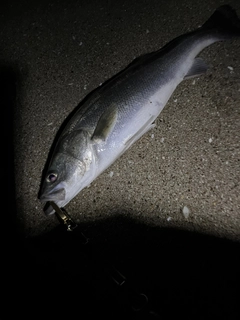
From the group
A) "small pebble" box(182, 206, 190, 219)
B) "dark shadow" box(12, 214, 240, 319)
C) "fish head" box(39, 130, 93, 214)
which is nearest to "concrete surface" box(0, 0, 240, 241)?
"small pebble" box(182, 206, 190, 219)

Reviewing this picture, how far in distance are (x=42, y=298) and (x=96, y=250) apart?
657 mm

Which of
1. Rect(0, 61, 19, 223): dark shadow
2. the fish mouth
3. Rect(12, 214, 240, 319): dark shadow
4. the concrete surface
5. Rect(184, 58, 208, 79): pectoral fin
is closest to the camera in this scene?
Rect(12, 214, 240, 319): dark shadow

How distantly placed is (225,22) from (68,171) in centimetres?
208

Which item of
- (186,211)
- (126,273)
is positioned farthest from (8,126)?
(186,211)

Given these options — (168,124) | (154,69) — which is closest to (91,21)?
(154,69)

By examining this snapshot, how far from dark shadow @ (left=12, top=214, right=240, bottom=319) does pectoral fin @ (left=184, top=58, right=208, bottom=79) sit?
4.72ft

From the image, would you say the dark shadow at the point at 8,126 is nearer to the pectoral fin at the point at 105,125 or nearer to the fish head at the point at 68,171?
the fish head at the point at 68,171

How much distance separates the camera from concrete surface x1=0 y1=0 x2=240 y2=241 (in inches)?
78.2

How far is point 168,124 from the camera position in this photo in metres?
2.23

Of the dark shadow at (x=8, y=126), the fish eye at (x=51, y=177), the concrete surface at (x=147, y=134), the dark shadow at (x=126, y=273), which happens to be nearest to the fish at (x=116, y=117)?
the fish eye at (x=51, y=177)

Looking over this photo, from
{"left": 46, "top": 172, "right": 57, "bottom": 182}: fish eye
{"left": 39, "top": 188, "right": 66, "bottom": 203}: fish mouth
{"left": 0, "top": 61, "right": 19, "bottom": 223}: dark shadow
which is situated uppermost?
{"left": 0, "top": 61, "right": 19, "bottom": 223}: dark shadow

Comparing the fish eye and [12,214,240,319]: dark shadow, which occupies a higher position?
the fish eye

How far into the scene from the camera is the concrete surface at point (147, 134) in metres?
1.99

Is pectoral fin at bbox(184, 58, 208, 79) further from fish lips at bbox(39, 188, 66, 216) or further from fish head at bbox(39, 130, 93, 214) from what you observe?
fish lips at bbox(39, 188, 66, 216)
